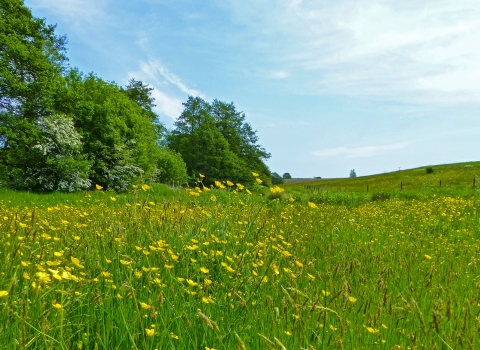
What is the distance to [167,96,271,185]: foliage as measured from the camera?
45688 millimetres

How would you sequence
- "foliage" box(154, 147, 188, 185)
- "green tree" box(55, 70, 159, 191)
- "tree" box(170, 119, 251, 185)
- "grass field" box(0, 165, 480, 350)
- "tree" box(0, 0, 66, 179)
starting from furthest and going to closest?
"tree" box(170, 119, 251, 185), "foliage" box(154, 147, 188, 185), "green tree" box(55, 70, 159, 191), "tree" box(0, 0, 66, 179), "grass field" box(0, 165, 480, 350)

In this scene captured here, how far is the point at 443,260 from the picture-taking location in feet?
18.5

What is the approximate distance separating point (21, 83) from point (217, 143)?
91.4ft

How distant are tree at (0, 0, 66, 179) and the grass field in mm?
16158

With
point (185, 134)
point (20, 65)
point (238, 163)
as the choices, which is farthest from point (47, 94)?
point (185, 134)

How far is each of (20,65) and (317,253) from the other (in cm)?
2188

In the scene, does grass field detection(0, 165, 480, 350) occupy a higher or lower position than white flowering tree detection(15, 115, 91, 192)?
lower

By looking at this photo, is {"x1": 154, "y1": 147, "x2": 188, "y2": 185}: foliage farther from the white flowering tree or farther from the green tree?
the white flowering tree

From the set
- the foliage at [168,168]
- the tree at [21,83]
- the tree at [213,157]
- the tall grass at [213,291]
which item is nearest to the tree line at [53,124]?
the tree at [21,83]

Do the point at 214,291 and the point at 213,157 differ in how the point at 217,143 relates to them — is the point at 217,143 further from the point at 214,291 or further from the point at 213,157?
the point at 214,291

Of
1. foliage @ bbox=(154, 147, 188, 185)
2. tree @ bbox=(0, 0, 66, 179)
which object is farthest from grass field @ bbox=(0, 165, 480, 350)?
foliage @ bbox=(154, 147, 188, 185)

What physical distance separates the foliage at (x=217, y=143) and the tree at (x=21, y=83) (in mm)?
24211

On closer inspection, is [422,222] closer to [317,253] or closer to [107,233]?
[317,253]

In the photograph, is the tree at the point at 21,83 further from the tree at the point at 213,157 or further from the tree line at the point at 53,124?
the tree at the point at 213,157
